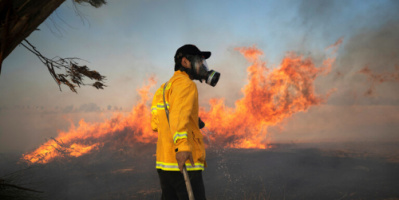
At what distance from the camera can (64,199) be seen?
43844 millimetres

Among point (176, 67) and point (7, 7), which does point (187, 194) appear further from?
point (7, 7)

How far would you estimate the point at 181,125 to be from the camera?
9.37 ft

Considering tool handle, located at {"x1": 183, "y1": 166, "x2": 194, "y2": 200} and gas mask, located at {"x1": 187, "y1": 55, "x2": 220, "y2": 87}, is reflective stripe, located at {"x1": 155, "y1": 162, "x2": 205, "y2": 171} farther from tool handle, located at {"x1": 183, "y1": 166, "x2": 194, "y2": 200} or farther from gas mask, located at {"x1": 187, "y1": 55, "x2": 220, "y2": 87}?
gas mask, located at {"x1": 187, "y1": 55, "x2": 220, "y2": 87}

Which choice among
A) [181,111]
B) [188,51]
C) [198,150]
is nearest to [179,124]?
[181,111]

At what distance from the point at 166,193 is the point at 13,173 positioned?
2.27 meters

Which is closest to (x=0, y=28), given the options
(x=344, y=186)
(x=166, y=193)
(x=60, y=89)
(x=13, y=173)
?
(x=60, y=89)

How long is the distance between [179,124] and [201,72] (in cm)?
101

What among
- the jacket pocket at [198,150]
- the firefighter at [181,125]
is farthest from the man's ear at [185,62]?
the jacket pocket at [198,150]

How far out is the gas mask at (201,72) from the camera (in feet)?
11.6

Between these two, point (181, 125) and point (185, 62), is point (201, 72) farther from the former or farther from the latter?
point (181, 125)

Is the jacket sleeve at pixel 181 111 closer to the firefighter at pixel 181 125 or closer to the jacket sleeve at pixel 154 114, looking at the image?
the firefighter at pixel 181 125

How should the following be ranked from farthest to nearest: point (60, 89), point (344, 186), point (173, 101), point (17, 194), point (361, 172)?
point (361, 172)
point (344, 186)
point (60, 89)
point (17, 194)
point (173, 101)

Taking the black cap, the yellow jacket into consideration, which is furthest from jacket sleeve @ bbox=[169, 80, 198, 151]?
the black cap

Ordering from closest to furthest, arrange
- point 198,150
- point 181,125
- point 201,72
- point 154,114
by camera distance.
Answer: point 181,125, point 198,150, point 201,72, point 154,114
